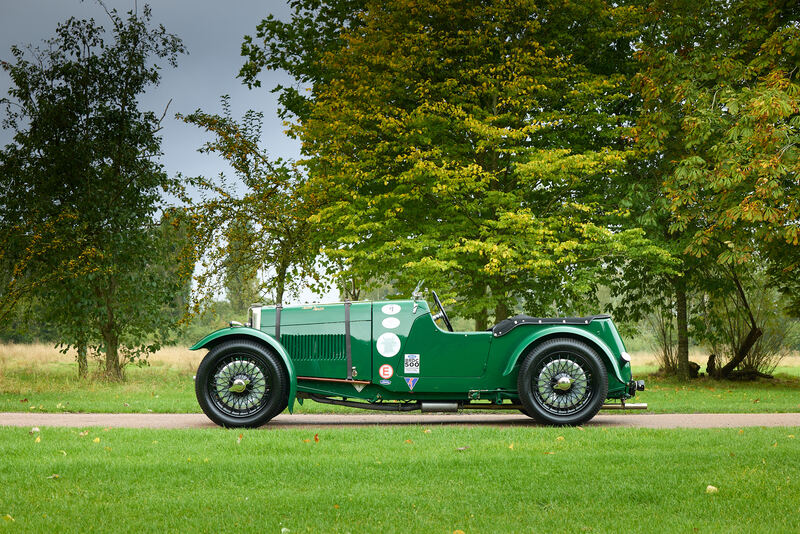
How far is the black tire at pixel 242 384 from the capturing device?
8.66 meters

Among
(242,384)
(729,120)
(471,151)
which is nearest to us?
(242,384)

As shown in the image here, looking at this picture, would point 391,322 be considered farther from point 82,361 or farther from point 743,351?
point 743,351

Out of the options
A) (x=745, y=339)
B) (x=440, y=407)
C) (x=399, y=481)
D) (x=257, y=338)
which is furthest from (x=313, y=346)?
(x=745, y=339)

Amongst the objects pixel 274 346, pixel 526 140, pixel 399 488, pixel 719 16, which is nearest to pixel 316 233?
pixel 526 140

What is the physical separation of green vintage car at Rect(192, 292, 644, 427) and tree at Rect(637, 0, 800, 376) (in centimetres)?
505

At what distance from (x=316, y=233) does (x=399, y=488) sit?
1300 cm

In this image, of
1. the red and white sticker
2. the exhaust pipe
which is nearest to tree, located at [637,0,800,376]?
the exhaust pipe

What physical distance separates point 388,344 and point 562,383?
2028mm

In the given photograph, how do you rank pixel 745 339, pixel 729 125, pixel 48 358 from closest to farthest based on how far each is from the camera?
pixel 729 125 → pixel 745 339 → pixel 48 358

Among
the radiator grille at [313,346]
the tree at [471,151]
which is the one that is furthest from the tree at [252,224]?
the radiator grille at [313,346]

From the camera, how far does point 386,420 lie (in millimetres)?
10055

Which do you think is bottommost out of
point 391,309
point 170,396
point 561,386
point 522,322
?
point 170,396

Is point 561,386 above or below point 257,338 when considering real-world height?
below

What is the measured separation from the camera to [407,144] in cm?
1719
